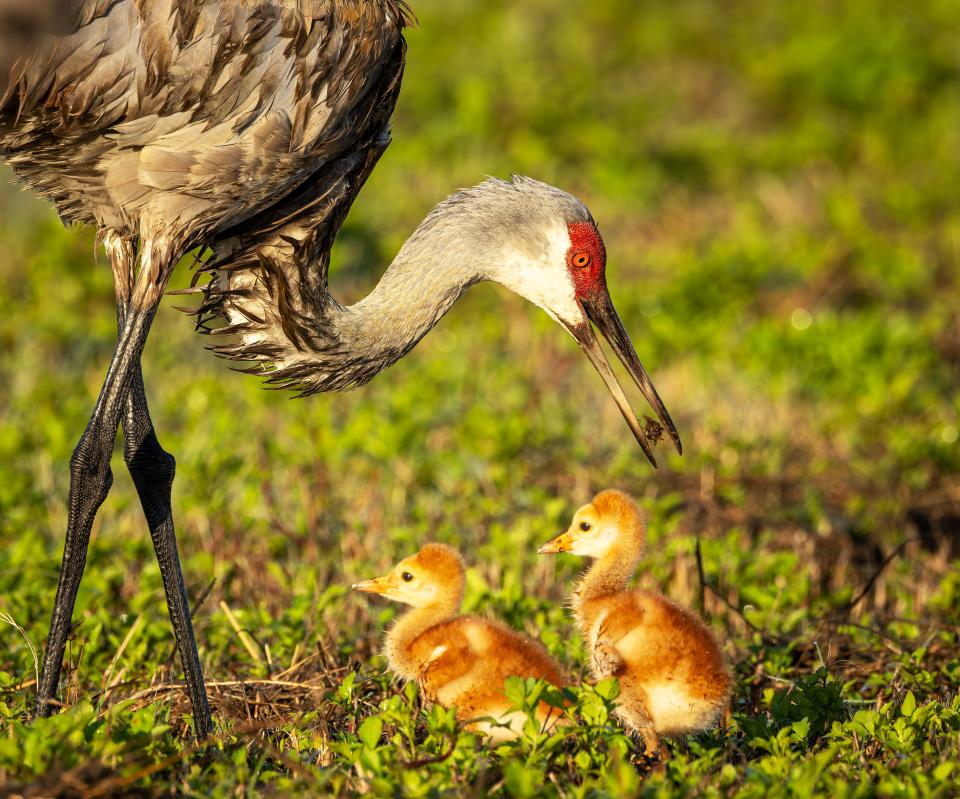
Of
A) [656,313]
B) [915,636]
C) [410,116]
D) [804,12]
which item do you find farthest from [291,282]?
[804,12]

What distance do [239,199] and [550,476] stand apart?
97.8 inches

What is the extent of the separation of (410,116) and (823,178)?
3315 mm

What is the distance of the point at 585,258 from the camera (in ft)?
14.9

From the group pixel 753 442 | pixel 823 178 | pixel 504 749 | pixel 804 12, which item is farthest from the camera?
pixel 804 12

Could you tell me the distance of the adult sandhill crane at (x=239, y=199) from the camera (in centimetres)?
405

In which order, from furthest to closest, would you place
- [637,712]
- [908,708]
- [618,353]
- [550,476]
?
[550,476] → [618,353] → [637,712] → [908,708]

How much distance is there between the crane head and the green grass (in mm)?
827

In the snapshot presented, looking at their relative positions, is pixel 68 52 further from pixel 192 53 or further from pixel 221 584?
pixel 221 584

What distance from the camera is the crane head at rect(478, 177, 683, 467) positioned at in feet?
14.9

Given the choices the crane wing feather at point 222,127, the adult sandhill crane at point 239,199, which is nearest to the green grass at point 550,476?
the adult sandhill crane at point 239,199

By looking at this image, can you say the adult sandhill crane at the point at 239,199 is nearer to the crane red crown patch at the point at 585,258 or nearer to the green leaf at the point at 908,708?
the crane red crown patch at the point at 585,258

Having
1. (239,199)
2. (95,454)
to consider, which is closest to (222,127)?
(239,199)

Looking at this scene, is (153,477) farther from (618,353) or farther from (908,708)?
(908,708)

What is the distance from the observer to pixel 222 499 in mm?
5777
